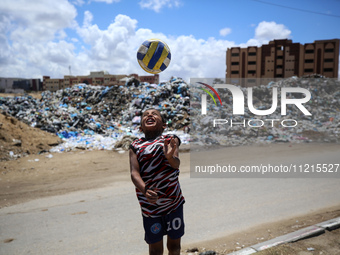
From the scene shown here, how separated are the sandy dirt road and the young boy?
4.94 feet

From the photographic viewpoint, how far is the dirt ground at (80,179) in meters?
3.55

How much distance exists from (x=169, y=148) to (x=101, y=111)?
17953mm

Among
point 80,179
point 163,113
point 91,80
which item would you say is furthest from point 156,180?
point 91,80

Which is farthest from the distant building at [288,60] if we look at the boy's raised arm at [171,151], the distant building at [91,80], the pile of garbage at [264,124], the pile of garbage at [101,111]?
the boy's raised arm at [171,151]

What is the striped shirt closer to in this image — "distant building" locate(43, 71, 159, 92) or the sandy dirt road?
the sandy dirt road

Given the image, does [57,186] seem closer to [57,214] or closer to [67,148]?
[57,214]

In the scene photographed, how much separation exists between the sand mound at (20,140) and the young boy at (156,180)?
991cm

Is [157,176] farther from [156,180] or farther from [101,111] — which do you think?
[101,111]

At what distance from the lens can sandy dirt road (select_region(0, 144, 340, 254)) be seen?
12.7 ft

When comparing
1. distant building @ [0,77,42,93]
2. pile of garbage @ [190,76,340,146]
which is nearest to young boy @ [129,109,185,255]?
pile of garbage @ [190,76,340,146]

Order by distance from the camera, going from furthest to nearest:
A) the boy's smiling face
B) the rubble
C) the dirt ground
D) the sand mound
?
the rubble < the sand mound < the dirt ground < the boy's smiling face

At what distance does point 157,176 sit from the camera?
2178 mm

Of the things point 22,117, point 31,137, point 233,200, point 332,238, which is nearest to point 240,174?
point 233,200

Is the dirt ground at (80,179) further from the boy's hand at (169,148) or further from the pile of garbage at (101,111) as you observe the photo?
the boy's hand at (169,148)
